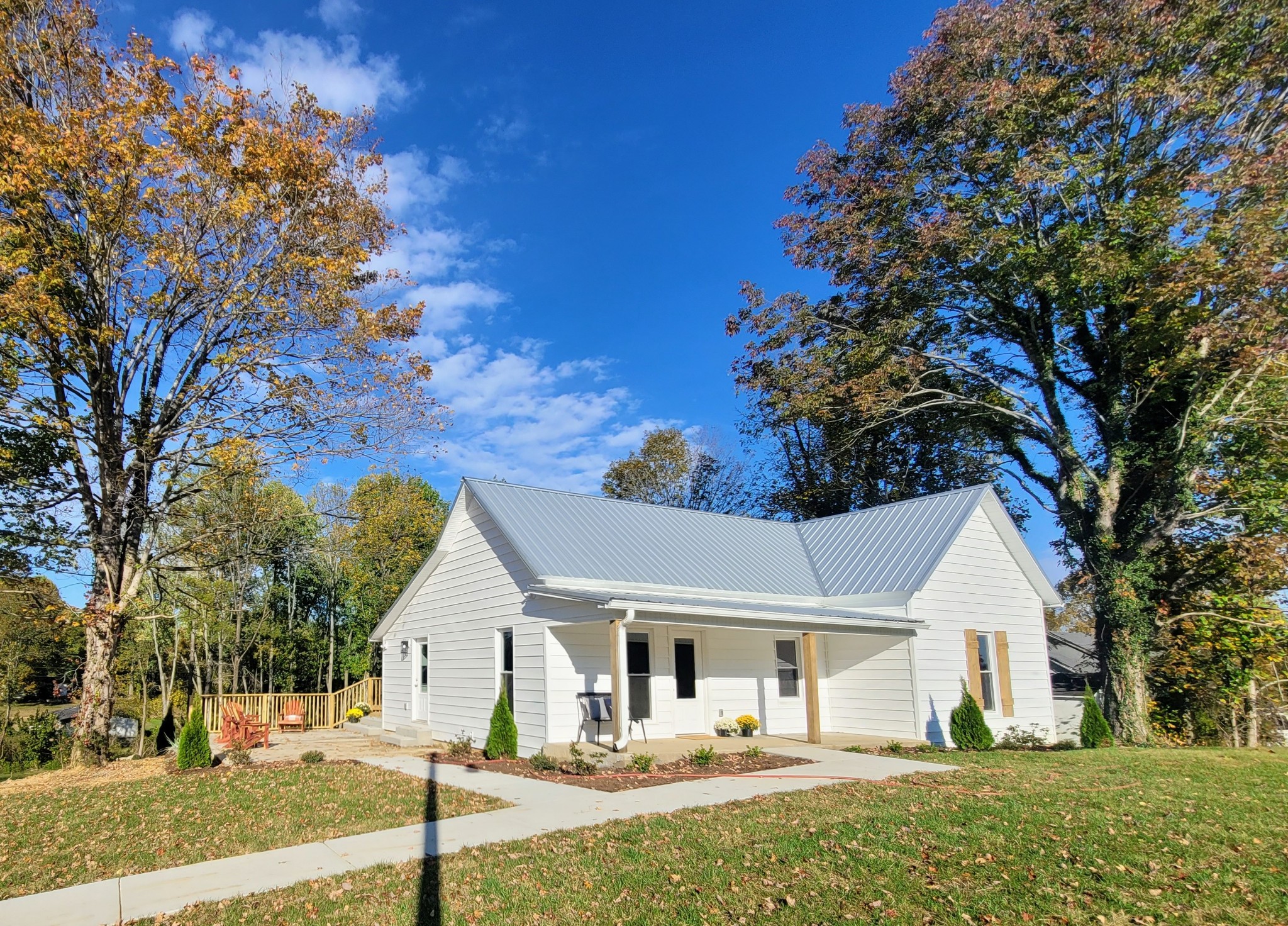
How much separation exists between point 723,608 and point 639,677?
2345 mm

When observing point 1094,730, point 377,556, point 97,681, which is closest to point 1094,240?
point 1094,730

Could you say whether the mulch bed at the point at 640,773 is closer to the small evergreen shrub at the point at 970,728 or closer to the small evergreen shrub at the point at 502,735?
the small evergreen shrub at the point at 502,735

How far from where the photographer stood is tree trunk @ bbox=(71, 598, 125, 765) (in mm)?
13172

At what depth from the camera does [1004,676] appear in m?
16.8

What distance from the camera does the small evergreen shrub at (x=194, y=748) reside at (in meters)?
12.5

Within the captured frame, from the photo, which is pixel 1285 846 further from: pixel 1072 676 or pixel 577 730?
pixel 1072 676

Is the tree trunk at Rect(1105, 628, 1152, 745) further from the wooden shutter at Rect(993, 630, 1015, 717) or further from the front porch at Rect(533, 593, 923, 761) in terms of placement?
the front porch at Rect(533, 593, 923, 761)

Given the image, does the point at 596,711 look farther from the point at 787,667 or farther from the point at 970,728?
the point at 970,728

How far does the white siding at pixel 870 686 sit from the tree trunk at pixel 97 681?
43.8ft

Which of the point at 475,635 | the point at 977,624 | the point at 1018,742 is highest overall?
the point at 475,635

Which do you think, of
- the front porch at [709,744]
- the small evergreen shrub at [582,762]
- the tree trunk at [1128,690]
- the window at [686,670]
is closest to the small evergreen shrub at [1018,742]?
the front porch at [709,744]

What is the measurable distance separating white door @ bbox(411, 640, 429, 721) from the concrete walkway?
7.05 meters

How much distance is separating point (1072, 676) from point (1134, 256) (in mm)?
18830

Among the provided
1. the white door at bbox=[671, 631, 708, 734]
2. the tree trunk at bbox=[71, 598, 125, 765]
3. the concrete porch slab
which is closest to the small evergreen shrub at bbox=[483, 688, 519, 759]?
the concrete porch slab
